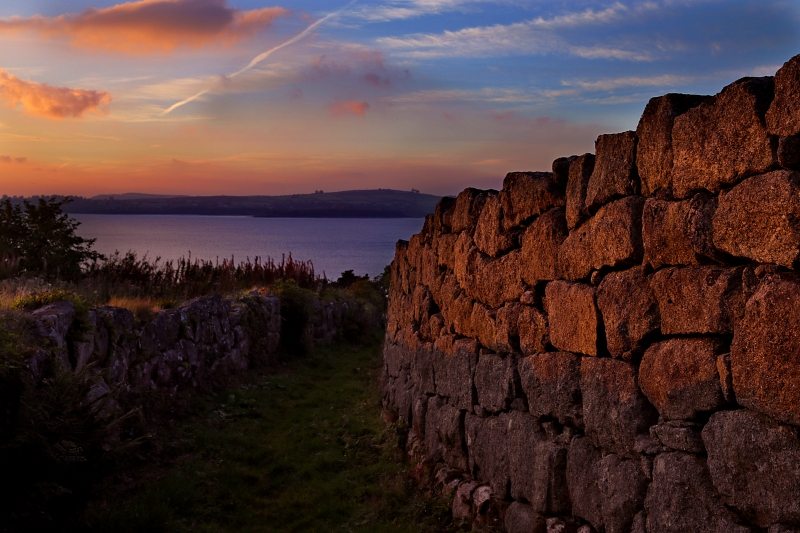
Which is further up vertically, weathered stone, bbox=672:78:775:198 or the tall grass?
weathered stone, bbox=672:78:775:198

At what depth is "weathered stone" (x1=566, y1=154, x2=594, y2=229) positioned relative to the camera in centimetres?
450

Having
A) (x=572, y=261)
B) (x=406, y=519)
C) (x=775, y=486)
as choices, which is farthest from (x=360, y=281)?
(x=775, y=486)

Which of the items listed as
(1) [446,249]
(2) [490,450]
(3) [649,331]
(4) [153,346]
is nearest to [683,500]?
(3) [649,331]

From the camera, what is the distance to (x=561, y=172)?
193 inches

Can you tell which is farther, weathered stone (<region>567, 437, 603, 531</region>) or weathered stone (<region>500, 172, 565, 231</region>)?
weathered stone (<region>500, 172, 565, 231</region>)

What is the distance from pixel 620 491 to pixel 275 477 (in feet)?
15.2

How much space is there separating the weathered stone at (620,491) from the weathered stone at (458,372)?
90.8 inches

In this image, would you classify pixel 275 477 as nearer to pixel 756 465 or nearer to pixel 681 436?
pixel 681 436

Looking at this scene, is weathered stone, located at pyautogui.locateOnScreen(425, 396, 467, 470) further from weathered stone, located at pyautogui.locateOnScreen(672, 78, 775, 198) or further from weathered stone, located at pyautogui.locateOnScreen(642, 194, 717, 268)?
weathered stone, located at pyautogui.locateOnScreen(672, 78, 775, 198)

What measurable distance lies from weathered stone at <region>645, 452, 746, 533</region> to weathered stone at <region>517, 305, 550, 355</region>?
148cm

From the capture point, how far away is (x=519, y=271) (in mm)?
5434

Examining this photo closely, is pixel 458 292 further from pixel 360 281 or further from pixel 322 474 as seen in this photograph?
pixel 360 281

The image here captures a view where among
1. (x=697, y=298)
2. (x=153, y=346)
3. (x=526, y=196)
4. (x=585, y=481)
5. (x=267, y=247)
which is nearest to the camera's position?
(x=697, y=298)

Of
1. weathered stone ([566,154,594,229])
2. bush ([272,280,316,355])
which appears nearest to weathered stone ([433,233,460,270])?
weathered stone ([566,154,594,229])
